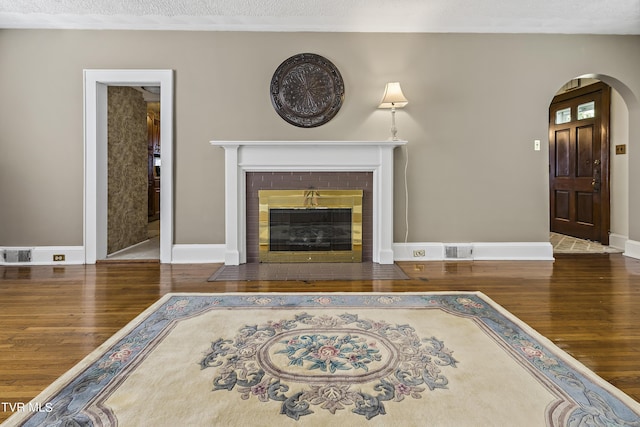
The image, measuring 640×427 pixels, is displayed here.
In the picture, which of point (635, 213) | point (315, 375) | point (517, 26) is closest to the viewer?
point (315, 375)

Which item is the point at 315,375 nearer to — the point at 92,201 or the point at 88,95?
the point at 92,201

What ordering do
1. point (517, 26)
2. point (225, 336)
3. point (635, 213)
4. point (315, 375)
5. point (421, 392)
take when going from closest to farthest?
1. point (421, 392)
2. point (315, 375)
3. point (225, 336)
4. point (517, 26)
5. point (635, 213)

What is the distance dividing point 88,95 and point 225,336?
3.36 metres

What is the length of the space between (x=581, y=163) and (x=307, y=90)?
4.17 m

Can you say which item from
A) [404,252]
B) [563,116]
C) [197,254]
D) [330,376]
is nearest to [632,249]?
[563,116]

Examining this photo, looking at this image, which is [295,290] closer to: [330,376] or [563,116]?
[330,376]

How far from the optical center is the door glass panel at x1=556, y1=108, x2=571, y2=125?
5.63 m

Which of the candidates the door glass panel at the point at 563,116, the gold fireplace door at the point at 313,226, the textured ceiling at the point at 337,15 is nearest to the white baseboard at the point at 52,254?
the gold fireplace door at the point at 313,226

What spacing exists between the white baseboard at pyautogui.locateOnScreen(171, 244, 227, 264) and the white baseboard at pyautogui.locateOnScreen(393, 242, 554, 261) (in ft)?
6.36

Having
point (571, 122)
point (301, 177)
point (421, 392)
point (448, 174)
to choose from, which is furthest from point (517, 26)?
point (421, 392)

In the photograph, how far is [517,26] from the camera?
3.96 metres

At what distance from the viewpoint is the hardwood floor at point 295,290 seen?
1.78 m

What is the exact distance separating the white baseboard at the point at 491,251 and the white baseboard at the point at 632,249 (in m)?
0.99

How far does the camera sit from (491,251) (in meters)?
4.14
